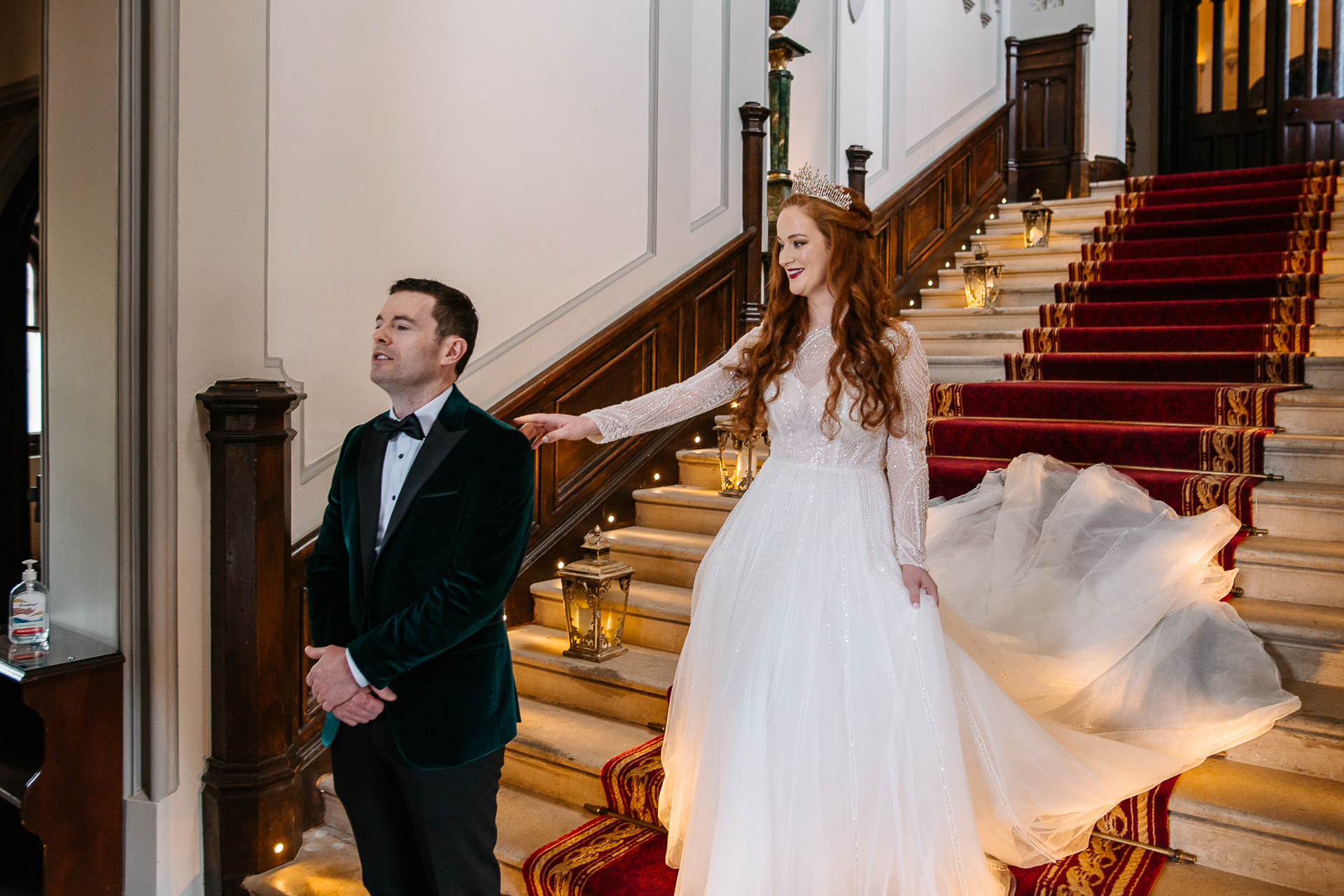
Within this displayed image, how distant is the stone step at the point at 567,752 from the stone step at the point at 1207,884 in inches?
57.4

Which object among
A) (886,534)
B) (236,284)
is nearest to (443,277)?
(236,284)

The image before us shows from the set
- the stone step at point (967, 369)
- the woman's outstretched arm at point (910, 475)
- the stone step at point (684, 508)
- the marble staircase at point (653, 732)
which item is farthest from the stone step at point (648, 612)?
the stone step at point (967, 369)

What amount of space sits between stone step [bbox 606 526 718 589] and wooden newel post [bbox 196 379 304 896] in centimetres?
143

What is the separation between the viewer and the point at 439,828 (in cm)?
187

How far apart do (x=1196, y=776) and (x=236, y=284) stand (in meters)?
2.95

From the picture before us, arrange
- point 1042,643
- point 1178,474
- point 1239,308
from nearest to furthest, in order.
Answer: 1. point 1042,643
2. point 1178,474
3. point 1239,308

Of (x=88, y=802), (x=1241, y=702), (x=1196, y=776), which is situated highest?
(x=1241, y=702)

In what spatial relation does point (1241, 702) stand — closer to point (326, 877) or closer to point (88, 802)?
point (326, 877)

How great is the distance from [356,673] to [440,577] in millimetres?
233

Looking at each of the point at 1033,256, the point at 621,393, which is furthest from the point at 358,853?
the point at 1033,256

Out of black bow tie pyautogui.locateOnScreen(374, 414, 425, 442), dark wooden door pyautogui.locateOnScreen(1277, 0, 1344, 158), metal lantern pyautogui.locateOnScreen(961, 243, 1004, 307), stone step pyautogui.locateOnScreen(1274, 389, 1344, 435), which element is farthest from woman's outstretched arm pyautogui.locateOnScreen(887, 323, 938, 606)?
dark wooden door pyautogui.locateOnScreen(1277, 0, 1344, 158)

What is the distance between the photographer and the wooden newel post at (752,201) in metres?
4.80

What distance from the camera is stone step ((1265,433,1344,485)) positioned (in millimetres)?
3367

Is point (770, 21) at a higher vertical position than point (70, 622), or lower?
higher
